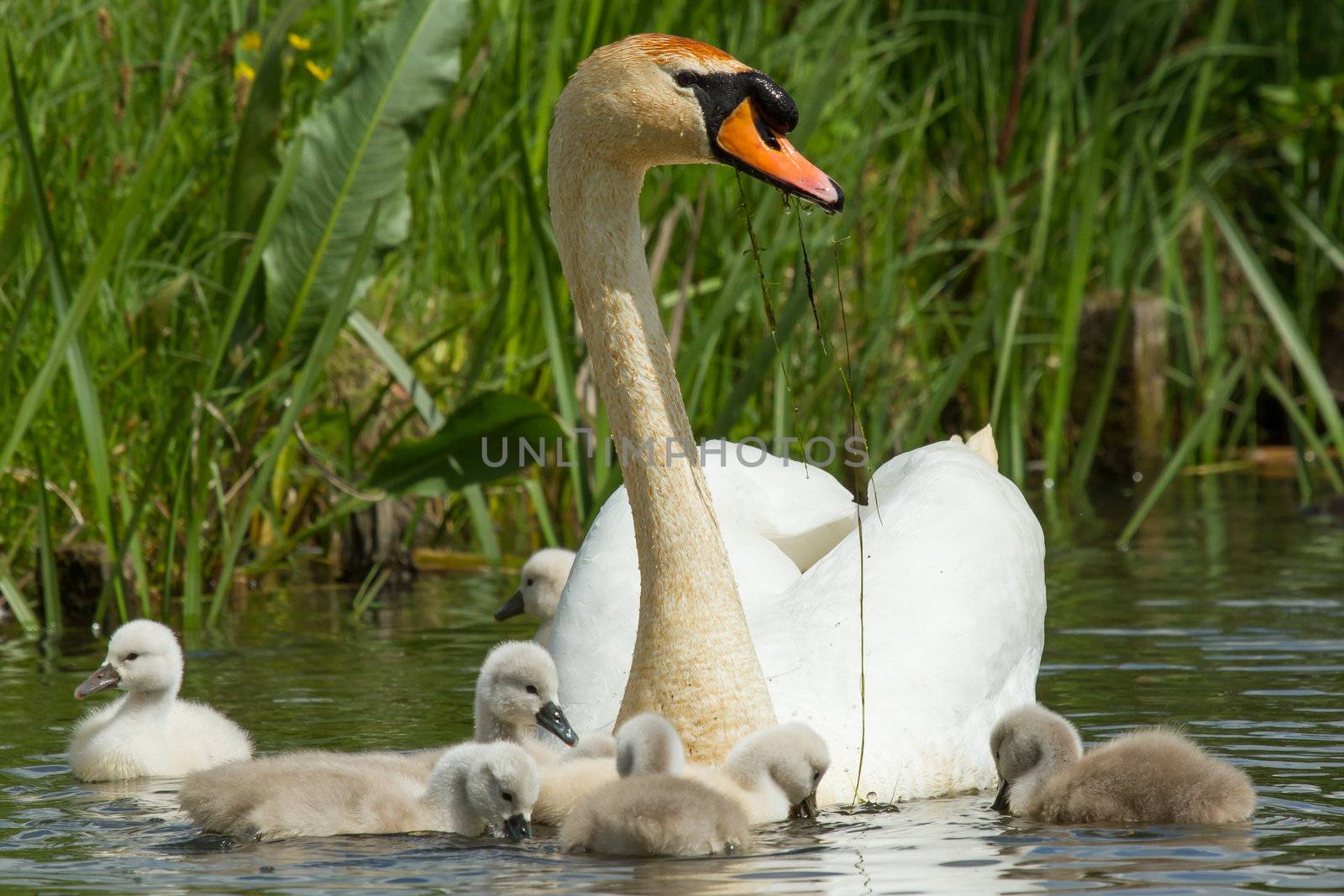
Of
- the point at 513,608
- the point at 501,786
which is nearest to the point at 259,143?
the point at 513,608

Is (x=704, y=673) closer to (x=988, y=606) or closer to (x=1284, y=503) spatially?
(x=988, y=606)

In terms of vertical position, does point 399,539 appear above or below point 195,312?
below

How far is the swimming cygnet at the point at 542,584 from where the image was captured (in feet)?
21.3

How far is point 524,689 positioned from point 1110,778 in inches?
49.7

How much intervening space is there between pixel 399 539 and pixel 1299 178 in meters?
6.76

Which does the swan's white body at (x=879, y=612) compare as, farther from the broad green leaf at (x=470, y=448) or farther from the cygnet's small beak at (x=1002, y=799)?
the broad green leaf at (x=470, y=448)

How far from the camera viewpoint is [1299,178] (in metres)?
12.7

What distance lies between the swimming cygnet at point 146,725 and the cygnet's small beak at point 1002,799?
1.75 metres

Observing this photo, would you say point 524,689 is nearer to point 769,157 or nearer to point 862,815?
point 862,815

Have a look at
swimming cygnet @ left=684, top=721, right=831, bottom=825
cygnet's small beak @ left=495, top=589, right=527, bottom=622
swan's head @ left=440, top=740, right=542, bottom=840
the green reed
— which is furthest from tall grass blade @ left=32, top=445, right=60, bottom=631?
swimming cygnet @ left=684, top=721, right=831, bottom=825

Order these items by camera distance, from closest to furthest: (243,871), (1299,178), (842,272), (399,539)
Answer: (243,871) < (399,539) < (842,272) < (1299,178)

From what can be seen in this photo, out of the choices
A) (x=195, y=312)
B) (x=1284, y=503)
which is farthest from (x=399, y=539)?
(x=1284, y=503)

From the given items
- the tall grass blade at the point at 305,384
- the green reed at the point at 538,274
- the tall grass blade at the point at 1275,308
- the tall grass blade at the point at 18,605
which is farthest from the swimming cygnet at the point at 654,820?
the tall grass blade at the point at 1275,308

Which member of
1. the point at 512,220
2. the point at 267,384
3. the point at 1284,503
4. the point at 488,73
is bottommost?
the point at 1284,503
